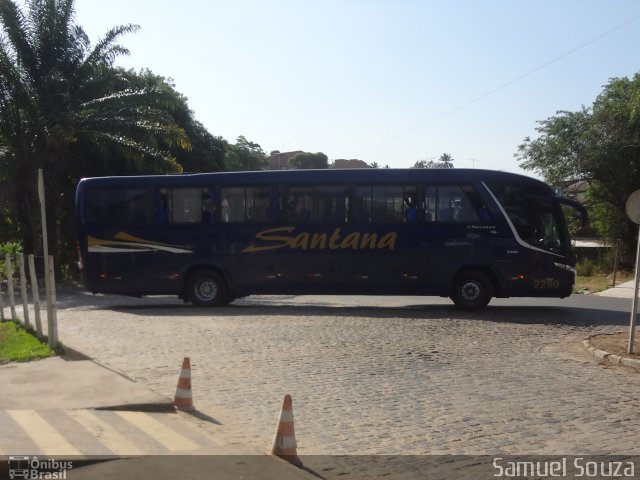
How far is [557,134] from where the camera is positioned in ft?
124

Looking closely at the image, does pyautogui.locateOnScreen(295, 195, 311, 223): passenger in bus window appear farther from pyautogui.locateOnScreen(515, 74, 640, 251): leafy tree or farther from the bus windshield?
pyautogui.locateOnScreen(515, 74, 640, 251): leafy tree

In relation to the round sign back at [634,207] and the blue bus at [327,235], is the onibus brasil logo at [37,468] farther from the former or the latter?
the blue bus at [327,235]

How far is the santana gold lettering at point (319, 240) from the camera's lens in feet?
57.9

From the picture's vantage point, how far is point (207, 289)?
18.7 meters

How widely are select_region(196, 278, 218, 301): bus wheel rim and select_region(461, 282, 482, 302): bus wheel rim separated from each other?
20.0 feet

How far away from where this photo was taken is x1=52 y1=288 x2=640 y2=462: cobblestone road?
278 inches

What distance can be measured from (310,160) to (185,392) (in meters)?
61.2

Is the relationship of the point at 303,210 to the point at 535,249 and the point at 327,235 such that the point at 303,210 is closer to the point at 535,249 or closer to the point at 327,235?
the point at 327,235

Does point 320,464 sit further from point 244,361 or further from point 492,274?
point 492,274

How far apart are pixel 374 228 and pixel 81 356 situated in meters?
8.41

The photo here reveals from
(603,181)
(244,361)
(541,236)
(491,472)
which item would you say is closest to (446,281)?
(541,236)

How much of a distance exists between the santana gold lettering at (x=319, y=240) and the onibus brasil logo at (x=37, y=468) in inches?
480

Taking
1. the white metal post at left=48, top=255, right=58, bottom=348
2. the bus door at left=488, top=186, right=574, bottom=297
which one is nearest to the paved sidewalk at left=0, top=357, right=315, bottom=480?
the white metal post at left=48, top=255, right=58, bottom=348

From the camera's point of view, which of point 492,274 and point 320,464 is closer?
point 320,464
